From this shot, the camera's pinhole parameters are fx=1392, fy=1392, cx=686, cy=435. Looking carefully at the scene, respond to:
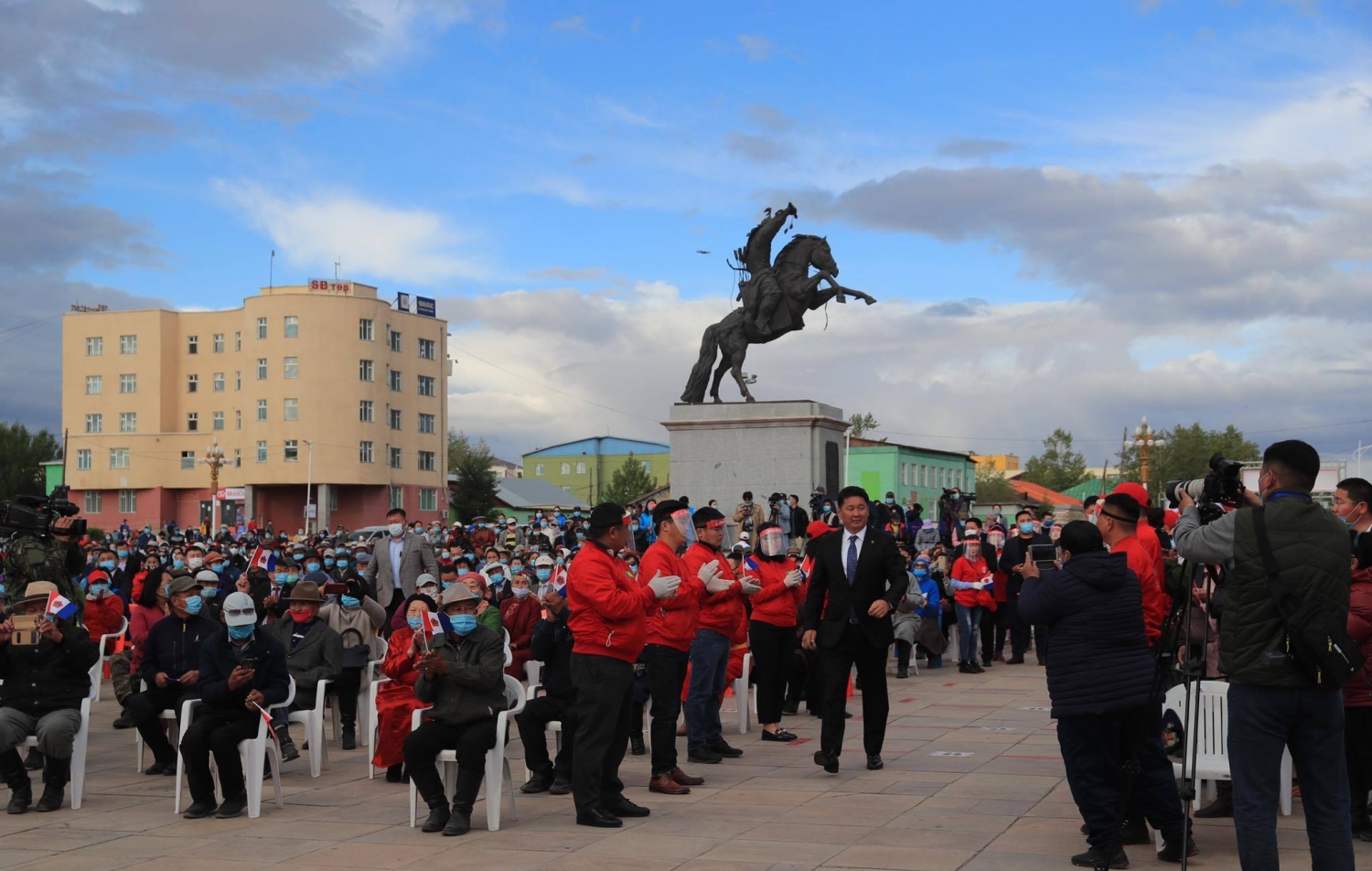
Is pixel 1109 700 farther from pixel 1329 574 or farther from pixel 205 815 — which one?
pixel 205 815

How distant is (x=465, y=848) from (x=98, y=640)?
8.63m

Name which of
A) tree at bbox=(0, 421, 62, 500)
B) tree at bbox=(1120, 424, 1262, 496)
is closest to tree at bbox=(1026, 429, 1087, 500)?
tree at bbox=(1120, 424, 1262, 496)

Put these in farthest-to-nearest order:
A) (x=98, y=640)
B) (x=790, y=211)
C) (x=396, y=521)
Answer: (x=790, y=211) → (x=396, y=521) → (x=98, y=640)

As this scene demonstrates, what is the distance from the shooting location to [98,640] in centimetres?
1469

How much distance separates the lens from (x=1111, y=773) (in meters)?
6.84

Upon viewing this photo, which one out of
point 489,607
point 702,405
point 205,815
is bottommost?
A: point 205,815

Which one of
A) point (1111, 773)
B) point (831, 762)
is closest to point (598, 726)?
point (831, 762)

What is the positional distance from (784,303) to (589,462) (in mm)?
97627

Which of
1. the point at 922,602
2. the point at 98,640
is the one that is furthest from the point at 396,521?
the point at 922,602

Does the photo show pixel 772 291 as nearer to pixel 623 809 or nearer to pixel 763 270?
pixel 763 270

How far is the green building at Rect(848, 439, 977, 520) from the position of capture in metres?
70.4

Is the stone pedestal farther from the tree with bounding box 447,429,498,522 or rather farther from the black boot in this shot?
the tree with bounding box 447,429,498,522

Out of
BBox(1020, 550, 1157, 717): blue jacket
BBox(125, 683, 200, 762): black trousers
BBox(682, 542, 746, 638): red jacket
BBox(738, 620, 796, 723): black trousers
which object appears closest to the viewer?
BBox(1020, 550, 1157, 717): blue jacket

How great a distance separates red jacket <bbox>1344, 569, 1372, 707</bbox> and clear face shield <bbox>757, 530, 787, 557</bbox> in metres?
5.21
